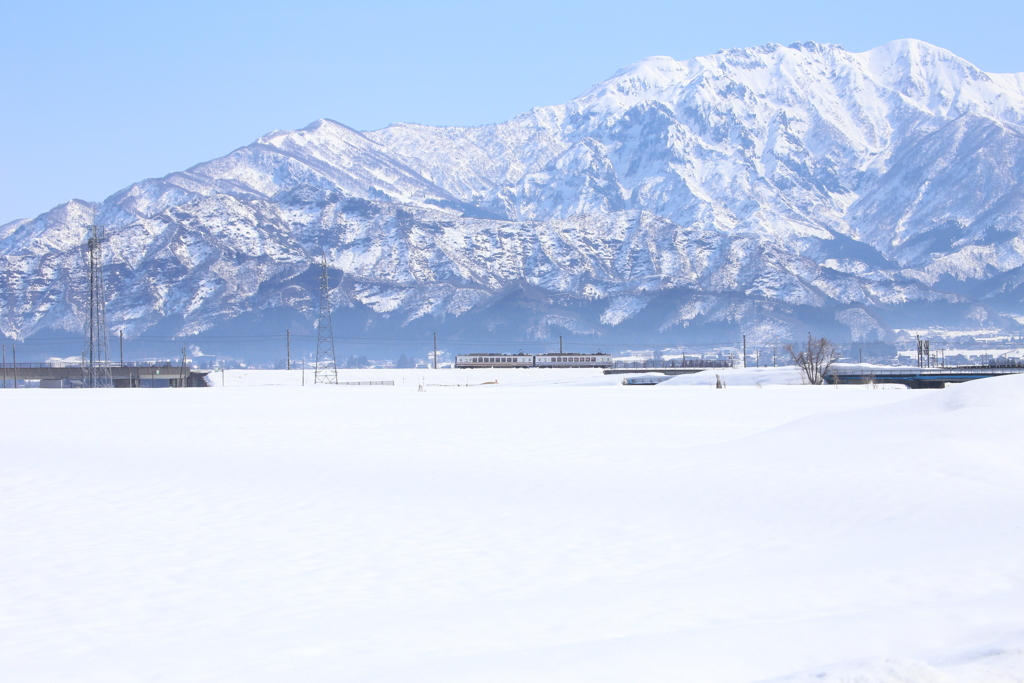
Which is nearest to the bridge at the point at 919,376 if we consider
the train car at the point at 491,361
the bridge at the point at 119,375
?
the train car at the point at 491,361

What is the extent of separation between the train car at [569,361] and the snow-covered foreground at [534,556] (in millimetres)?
156277

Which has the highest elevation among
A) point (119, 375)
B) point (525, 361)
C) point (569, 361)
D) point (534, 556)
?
point (525, 361)

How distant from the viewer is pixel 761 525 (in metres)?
17.6

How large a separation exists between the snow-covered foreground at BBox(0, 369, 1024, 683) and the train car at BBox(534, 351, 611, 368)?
156 metres

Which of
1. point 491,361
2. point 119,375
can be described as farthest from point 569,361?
point 119,375

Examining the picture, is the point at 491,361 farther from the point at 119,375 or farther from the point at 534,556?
the point at 534,556

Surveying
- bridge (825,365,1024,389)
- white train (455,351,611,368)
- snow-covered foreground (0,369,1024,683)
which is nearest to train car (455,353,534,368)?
white train (455,351,611,368)

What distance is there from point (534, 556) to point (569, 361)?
581 ft

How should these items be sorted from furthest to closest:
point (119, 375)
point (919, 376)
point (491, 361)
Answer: point (491, 361) → point (119, 375) → point (919, 376)

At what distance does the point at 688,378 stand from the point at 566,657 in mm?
99778

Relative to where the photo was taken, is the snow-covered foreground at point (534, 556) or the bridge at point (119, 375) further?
the bridge at point (119, 375)

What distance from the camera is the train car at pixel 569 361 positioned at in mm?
188375

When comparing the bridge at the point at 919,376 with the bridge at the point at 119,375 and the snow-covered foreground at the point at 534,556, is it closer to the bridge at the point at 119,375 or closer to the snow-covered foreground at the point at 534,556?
the snow-covered foreground at the point at 534,556

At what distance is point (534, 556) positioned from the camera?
15477mm
